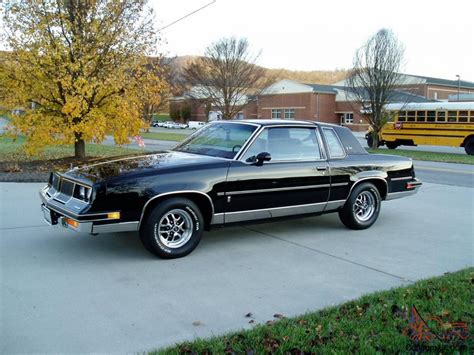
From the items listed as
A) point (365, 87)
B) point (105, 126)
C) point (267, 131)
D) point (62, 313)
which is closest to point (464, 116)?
point (365, 87)

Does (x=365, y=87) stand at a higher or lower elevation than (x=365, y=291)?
higher

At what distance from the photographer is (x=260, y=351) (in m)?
3.38

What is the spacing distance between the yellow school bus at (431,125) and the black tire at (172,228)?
22.0m

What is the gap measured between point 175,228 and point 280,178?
1563 mm

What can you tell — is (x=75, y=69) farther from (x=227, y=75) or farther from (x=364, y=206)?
(x=227, y=75)

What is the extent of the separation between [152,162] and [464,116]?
73.1 ft

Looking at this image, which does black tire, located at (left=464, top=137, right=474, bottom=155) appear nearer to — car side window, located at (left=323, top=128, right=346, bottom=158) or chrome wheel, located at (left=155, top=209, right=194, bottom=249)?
car side window, located at (left=323, top=128, right=346, bottom=158)

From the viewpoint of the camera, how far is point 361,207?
7473 millimetres

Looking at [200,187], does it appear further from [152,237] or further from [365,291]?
[365,291]

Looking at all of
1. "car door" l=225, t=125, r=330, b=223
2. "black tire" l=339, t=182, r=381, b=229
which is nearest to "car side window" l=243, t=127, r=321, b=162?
"car door" l=225, t=125, r=330, b=223

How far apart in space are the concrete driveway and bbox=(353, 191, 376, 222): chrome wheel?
0.26 metres

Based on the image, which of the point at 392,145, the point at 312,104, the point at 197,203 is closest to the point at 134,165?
the point at 197,203

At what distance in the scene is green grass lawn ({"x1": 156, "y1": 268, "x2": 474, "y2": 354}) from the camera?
3436 millimetres

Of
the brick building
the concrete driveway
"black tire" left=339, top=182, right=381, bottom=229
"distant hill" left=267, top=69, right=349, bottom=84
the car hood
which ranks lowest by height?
the concrete driveway
